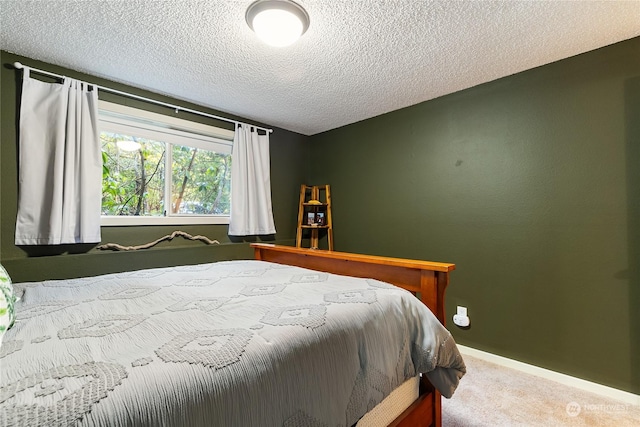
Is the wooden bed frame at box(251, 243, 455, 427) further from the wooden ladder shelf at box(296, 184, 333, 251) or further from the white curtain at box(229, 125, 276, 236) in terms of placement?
the wooden ladder shelf at box(296, 184, 333, 251)

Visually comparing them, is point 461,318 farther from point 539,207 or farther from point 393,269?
point 393,269

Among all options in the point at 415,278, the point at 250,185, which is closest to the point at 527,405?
the point at 415,278

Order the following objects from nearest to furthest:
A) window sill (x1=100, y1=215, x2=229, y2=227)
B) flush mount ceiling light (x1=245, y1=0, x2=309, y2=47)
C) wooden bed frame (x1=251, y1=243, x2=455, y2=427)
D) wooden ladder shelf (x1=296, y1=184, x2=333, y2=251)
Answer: wooden bed frame (x1=251, y1=243, x2=455, y2=427), flush mount ceiling light (x1=245, y1=0, x2=309, y2=47), window sill (x1=100, y1=215, x2=229, y2=227), wooden ladder shelf (x1=296, y1=184, x2=333, y2=251)

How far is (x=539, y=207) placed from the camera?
2055 mm

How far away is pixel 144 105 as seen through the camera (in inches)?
95.9

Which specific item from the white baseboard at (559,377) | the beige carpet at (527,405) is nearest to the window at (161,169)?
the beige carpet at (527,405)

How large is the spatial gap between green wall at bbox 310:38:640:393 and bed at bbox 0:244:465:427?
120 cm

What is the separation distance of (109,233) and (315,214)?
2032 millimetres

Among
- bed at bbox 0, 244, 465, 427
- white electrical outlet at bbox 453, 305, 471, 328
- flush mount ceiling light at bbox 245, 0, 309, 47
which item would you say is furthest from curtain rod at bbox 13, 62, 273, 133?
white electrical outlet at bbox 453, 305, 471, 328

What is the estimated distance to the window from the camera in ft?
7.75

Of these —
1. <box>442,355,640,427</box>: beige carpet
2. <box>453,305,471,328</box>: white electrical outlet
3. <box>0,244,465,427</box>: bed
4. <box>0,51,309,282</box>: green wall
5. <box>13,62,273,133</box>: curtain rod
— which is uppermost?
<box>13,62,273,133</box>: curtain rod

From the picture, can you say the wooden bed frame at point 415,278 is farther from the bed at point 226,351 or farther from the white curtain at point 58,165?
the white curtain at point 58,165

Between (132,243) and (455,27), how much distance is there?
2.78m

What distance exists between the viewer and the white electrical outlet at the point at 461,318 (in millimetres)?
2371
